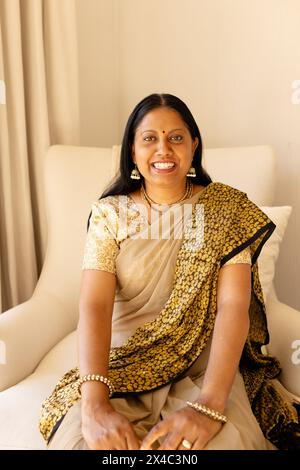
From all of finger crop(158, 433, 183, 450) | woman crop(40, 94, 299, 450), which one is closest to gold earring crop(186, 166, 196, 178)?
woman crop(40, 94, 299, 450)

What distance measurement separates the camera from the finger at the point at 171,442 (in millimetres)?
1104

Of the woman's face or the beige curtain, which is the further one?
the beige curtain

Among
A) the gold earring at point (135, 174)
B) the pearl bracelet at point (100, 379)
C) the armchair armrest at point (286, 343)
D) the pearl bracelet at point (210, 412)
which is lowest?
the armchair armrest at point (286, 343)

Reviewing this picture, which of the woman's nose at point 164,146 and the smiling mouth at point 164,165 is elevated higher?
the woman's nose at point 164,146

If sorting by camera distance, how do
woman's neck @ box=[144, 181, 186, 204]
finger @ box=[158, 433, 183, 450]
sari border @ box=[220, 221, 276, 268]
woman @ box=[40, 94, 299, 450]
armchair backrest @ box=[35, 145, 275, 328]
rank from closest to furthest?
1. finger @ box=[158, 433, 183, 450]
2. woman @ box=[40, 94, 299, 450]
3. sari border @ box=[220, 221, 276, 268]
4. woman's neck @ box=[144, 181, 186, 204]
5. armchair backrest @ box=[35, 145, 275, 328]

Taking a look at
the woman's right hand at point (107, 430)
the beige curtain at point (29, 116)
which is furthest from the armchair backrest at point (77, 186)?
the woman's right hand at point (107, 430)

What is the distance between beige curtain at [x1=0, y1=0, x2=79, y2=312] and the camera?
200 centimetres

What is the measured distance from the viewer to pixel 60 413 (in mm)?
1249

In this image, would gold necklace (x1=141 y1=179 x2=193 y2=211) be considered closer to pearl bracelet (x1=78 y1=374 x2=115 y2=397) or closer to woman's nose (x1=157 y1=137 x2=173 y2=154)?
woman's nose (x1=157 y1=137 x2=173 y2=154)

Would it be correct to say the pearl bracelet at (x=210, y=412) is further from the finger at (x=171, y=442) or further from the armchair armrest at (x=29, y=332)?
the armchair armrest at (x=29, y=332)

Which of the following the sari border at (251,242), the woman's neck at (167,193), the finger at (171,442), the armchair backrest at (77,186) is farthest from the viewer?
the armchair backrest at (77,186)

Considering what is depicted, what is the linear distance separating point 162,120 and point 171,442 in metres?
0.75

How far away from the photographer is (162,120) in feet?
4.68
